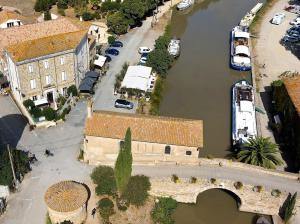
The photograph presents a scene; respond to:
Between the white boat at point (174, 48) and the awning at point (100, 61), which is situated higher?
the awning at point (100, 61)

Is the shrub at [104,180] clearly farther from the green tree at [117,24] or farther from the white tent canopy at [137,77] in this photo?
the green tree at [117,24]

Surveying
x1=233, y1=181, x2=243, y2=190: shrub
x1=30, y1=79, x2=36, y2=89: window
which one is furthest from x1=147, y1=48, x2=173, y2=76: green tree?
x1=233, y1=181, x2=243, y2=190: shrub

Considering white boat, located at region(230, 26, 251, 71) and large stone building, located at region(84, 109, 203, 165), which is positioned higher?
large stone building, located at region(84, 109, 203, 165)

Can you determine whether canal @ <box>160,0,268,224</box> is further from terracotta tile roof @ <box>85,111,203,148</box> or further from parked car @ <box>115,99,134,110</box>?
terracotta tile roof @ <box>85,111,203,148</box>

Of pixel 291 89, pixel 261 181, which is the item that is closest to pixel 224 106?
pixel 291 89

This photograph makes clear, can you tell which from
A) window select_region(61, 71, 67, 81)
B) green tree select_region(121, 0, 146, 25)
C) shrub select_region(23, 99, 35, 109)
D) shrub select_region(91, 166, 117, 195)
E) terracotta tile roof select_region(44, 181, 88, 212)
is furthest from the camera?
green tree select_region(121, 0, 146, 25)

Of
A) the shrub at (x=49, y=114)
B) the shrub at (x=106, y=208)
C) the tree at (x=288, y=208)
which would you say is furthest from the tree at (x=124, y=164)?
the shrub at (x=49, y=114)

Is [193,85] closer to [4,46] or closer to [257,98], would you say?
[257,98]
